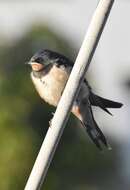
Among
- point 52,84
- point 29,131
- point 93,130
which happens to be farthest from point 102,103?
point 29,131

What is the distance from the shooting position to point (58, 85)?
4406 mm

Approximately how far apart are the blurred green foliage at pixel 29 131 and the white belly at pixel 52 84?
9.91m

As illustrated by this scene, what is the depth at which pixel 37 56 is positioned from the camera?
447 centimetres

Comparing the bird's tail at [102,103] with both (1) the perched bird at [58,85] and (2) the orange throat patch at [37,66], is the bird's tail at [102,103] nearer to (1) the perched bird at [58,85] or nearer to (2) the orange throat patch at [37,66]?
(1) the perched bird at [58,85]

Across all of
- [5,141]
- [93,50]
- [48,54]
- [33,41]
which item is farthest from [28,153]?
[93,50]

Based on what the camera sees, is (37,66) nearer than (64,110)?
No

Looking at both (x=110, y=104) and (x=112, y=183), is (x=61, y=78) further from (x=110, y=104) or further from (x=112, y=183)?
(x=112, y=183)

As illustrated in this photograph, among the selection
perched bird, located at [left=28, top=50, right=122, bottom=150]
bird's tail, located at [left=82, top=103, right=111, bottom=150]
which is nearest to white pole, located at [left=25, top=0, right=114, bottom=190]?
bird's tail, located at [left=82, top=103, right=111, bottom=150]

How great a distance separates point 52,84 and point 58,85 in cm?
10

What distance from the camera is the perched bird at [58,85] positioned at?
4406 mm

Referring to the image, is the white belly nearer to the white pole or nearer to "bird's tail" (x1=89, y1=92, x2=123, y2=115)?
"bird's tail" (x1=89, y1=92, x2=123, y2=115)

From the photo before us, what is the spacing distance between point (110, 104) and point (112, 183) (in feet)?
41.8

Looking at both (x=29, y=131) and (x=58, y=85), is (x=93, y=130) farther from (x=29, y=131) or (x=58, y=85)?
(x=29, y=131)

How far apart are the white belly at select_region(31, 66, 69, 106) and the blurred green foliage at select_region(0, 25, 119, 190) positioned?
9.91m
